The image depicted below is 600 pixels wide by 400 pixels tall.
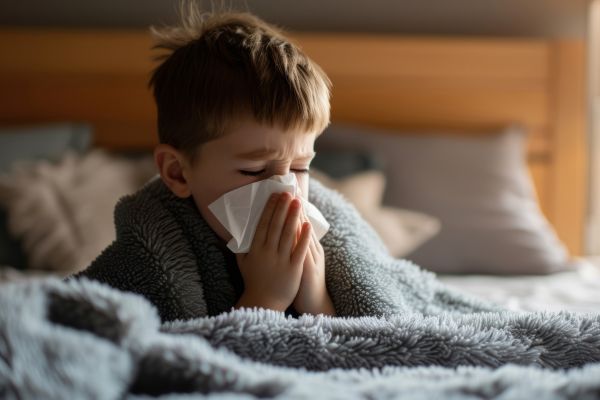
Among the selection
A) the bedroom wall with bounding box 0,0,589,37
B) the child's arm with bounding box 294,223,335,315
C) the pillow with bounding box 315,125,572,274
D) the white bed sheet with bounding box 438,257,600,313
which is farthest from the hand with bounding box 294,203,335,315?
the bedroom wall with bounding box 0,0,589,37

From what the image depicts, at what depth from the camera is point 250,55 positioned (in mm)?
1092

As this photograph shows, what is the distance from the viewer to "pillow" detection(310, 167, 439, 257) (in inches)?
78.0

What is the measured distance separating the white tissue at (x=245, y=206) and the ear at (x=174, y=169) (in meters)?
0.10

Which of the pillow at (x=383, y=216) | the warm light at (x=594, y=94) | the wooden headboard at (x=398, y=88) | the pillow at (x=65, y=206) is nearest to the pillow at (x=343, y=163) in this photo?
the pillow at (x=383, y=216)

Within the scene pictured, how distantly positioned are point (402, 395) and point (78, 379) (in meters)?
0.27

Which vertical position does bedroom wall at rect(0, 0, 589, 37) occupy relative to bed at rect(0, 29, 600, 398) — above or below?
above

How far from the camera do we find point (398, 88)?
8.35 feet

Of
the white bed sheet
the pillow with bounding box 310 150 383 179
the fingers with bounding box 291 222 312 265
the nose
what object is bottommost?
the white bed sheet

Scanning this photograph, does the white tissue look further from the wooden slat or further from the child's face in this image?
the wooden slat

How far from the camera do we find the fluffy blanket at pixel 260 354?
1.91 ft

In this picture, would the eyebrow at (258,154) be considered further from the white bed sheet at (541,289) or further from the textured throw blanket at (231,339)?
the white bed sheet at (541,289)

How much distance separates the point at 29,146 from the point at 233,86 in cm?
133

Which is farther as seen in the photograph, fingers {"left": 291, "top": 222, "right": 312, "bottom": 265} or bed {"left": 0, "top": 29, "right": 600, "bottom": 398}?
bed {"left": 0, "top": 29, "right": 600, "bottom": 398}

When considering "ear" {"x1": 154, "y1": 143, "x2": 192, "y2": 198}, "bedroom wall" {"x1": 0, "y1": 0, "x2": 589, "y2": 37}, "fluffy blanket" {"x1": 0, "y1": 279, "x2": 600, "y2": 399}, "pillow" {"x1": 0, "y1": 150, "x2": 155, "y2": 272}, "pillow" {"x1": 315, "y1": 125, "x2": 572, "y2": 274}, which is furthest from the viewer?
"bedroom wall" {"x1": 0, "y1": 0, "x2": 589, "y2": 37}
